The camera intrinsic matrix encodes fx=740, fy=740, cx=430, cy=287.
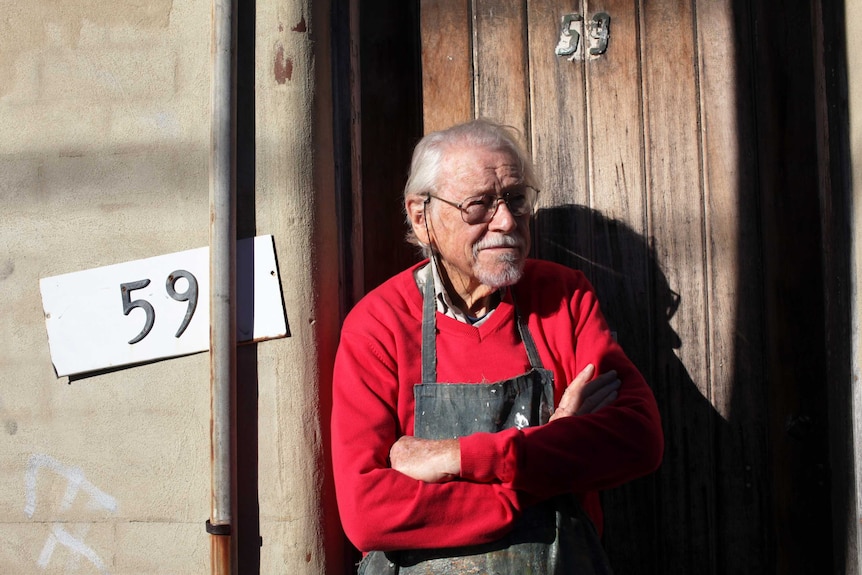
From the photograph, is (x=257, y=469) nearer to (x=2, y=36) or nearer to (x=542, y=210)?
(x=542, y=210)

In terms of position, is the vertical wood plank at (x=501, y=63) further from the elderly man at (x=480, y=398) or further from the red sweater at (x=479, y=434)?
the red sweater at (x=479, y=434)

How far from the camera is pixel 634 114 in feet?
7.36

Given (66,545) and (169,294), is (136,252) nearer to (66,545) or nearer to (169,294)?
(169,294)

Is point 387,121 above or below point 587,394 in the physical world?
above

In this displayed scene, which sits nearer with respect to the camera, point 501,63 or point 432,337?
point 432,337

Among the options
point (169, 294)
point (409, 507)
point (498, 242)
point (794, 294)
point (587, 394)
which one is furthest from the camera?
point (794, 294)

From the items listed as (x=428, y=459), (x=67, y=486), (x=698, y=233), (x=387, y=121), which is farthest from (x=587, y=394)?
(x=67, y=486)

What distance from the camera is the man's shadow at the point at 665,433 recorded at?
2197 millimetres

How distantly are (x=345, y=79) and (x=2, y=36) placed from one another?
3.12 ft

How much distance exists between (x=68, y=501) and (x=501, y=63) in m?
1.77

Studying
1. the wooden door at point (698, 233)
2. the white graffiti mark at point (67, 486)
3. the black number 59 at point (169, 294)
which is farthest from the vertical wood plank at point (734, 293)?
the white graffiti mark at point (67, 486)

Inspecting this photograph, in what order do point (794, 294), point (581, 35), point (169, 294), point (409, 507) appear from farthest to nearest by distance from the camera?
1. point (581, 35)
2. point (794, 294)
3. point (169, 294)
4. point (409, 507)

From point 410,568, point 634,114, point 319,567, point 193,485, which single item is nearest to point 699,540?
point 410,568

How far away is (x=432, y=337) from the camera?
74.2 inches
